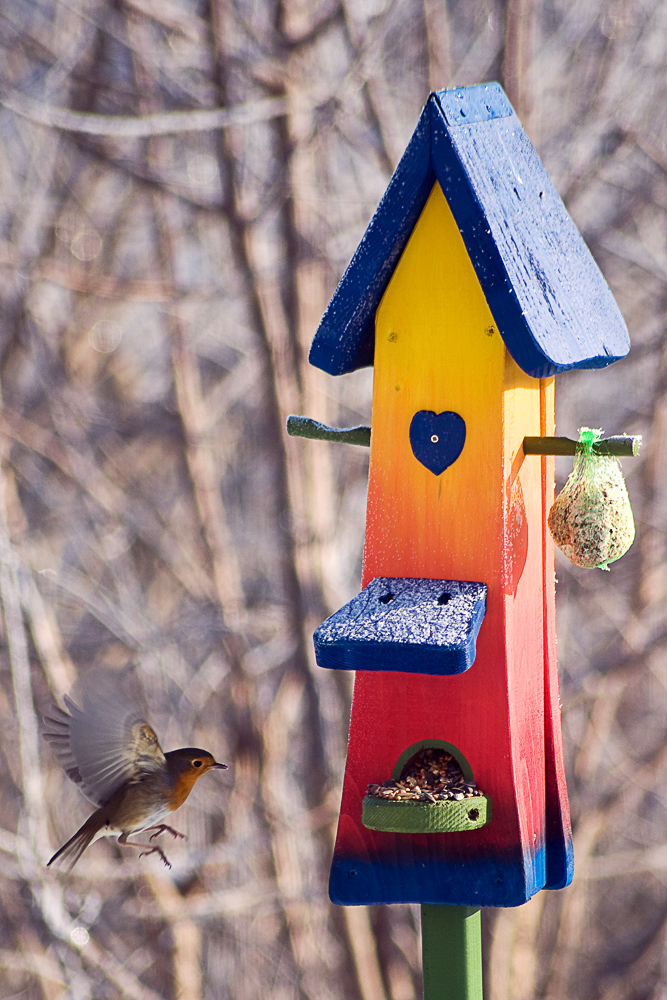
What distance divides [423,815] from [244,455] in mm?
1804

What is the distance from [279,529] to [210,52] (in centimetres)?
123

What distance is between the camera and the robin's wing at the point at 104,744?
1269 millimetres

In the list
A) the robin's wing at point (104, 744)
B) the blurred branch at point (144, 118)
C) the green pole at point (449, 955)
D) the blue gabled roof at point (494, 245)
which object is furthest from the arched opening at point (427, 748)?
the blurred branch at point (144, 118)

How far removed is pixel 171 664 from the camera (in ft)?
9.18

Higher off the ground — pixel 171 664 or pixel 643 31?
pixel 643 31

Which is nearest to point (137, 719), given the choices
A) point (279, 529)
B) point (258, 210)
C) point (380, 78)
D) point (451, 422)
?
point (451, 422)

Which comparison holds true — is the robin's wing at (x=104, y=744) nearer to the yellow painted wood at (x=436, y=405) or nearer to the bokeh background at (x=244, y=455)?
the yellow painted wood at (x=436, y=405)

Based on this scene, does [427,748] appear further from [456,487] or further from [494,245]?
[494,245]

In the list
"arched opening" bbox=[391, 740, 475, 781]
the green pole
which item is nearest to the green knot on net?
"arched opening" bbox=[391, 740, 475, 781]

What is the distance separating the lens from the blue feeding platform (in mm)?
1055

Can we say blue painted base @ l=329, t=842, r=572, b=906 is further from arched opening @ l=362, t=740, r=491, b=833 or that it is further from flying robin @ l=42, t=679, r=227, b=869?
flying robin @ l=42, t=679, r=227, b=869

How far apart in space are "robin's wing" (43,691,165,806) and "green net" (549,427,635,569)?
0.57 metres

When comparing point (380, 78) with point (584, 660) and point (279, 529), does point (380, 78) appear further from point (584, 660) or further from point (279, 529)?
point (584, 660)

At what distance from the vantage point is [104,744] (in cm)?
130
